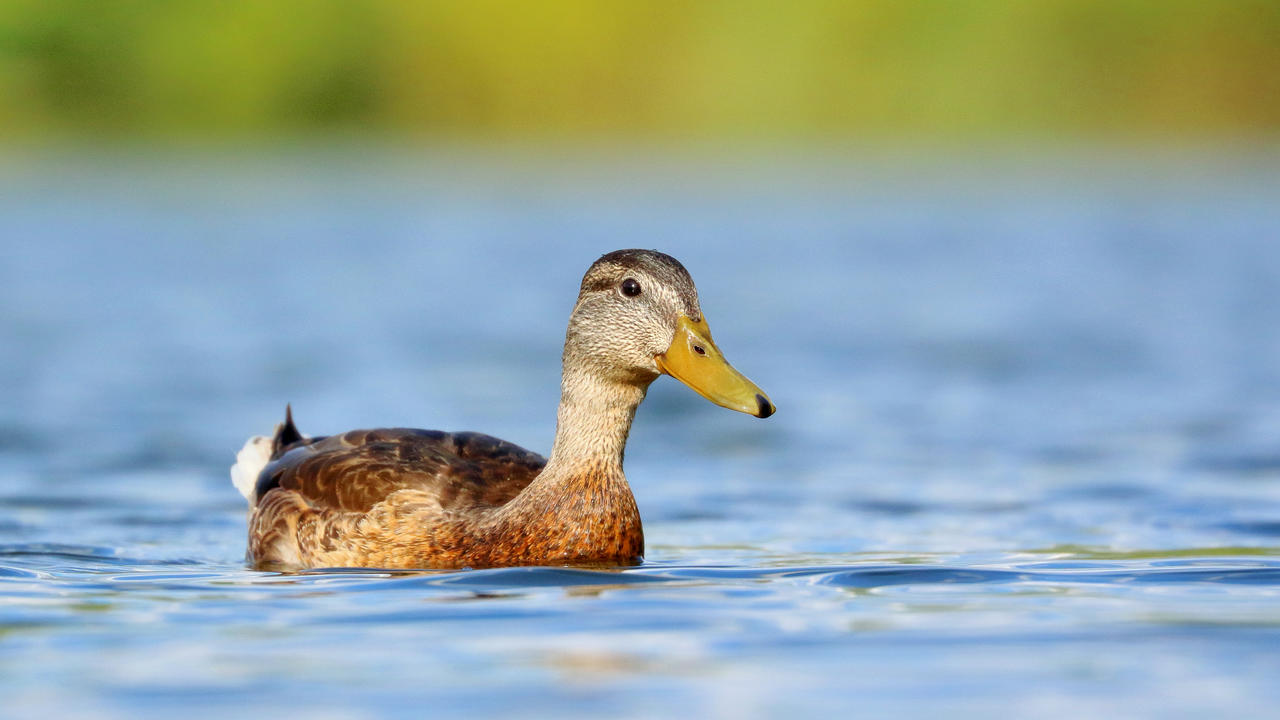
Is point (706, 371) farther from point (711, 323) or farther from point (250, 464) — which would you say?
point (711, 323)

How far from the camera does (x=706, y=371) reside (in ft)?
25.2

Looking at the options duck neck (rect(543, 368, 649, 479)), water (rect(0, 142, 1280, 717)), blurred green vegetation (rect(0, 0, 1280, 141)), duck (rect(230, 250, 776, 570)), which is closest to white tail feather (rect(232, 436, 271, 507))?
water (rect(0, 142, 1280, 717))

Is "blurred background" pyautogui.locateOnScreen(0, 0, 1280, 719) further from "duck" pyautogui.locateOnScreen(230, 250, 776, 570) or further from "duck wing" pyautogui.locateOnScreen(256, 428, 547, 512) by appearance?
"duck wing" pyautogui.locateOnScreen(256, 428, 547, 512)

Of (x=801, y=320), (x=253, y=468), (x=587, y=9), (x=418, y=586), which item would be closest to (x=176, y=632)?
(x=418, y=586)

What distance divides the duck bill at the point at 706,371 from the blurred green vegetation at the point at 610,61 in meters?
30.8

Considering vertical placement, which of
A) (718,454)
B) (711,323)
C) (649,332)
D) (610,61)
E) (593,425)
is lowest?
(593,425)

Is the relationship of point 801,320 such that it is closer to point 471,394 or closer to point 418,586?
point 471,394

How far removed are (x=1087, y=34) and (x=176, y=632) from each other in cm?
3555

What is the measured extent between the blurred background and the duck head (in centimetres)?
76

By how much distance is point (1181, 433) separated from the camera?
12.5 m

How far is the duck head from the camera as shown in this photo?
7.67 m

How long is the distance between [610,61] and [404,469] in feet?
106

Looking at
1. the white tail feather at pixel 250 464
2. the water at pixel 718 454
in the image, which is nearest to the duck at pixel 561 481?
the water at pixel 718 454

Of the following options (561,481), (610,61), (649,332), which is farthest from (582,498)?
(610,61)
